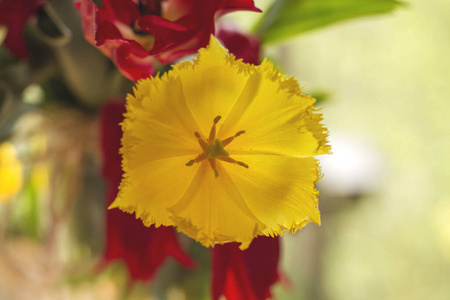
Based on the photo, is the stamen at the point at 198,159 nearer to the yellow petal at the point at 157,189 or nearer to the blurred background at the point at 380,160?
the yellow petal at the point at 157,189

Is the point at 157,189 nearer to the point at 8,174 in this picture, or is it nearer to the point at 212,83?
the point at 212,83

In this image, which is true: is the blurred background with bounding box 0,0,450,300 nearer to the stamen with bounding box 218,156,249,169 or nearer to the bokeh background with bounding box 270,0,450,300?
the bokeh background with bounding box 270,0,450,300

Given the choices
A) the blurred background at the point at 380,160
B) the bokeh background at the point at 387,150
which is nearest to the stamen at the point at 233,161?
the blurred background at the point at 380,160

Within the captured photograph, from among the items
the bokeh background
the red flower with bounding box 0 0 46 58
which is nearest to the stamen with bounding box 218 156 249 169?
the red flower with bounding box 0 0 46 58

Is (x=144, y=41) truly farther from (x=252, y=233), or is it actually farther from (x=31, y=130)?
(x=31, y=130)

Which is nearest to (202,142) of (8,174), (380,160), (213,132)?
(213,132)

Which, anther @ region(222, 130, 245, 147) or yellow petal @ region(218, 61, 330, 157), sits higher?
yellow petal @ region(218, 61, 330, 157)
